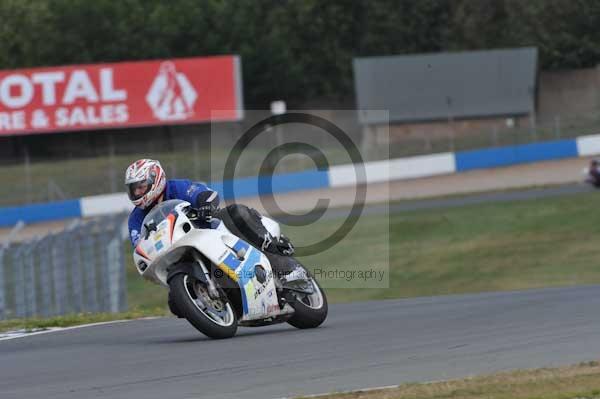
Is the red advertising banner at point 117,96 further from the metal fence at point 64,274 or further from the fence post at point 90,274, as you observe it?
the fence post at point 90,274

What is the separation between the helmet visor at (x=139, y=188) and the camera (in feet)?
32.7

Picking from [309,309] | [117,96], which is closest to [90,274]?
[309,309]

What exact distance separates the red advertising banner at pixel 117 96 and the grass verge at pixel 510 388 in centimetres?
3341

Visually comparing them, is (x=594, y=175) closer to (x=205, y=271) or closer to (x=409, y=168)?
(x=409, y=168)

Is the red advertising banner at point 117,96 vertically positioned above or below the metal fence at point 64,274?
above

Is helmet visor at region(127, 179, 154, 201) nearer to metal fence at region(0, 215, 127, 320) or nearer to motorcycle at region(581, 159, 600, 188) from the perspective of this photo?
metal fence at region(0, 215, 127, 320)

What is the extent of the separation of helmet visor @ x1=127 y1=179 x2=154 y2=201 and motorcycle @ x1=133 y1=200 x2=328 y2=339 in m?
0.24

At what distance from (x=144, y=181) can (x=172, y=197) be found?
1.31 ft

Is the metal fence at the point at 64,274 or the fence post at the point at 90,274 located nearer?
the metal fence at the point at 64,274

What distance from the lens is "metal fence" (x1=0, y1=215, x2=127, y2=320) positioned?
16.3 metres

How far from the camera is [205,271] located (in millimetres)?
9664

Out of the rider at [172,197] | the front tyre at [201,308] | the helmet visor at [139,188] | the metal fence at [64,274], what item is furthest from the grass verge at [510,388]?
the metal fence at [64,274]

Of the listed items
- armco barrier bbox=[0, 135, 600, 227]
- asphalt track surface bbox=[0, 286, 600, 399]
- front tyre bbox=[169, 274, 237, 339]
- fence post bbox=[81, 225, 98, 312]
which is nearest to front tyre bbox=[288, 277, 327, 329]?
asphalt track surface bbox=[0, 286, 600, 399]

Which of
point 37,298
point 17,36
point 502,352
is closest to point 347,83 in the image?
point 17,36
